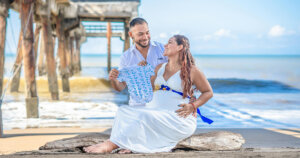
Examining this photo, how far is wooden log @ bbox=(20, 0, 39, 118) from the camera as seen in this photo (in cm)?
674

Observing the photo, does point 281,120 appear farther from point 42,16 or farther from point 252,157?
point 42,16

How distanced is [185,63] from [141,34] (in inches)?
24.4

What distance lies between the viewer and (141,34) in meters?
3.30

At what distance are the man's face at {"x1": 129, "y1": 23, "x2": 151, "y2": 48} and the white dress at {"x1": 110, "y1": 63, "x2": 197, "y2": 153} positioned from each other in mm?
490

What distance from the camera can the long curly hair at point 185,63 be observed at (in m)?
2.90

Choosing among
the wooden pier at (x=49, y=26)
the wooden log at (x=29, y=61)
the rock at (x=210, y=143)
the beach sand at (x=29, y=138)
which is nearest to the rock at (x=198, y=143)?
the rock at (x=210, y=143)

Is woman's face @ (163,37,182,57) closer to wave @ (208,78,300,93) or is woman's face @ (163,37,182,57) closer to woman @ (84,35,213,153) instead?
woman @ (84,35,213,153)

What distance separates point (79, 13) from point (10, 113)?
591 cm

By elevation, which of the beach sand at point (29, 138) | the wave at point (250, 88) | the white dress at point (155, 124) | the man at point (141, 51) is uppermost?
the man at point (141, 51)

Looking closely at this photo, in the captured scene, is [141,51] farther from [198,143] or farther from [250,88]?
[250,88]

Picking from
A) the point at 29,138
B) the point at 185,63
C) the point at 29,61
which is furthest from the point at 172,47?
the point at 29,61

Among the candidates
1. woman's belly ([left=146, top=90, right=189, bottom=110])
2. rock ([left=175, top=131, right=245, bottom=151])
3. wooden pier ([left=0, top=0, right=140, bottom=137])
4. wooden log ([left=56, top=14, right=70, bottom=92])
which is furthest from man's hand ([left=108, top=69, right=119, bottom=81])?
wooden log ([left=56, top=14, right=70, bottom=92])

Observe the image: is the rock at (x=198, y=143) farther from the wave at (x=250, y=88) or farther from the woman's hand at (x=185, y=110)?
the wave at (x=250, y=88)

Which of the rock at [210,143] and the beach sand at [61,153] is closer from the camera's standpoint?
the beach sand at [61,153]
